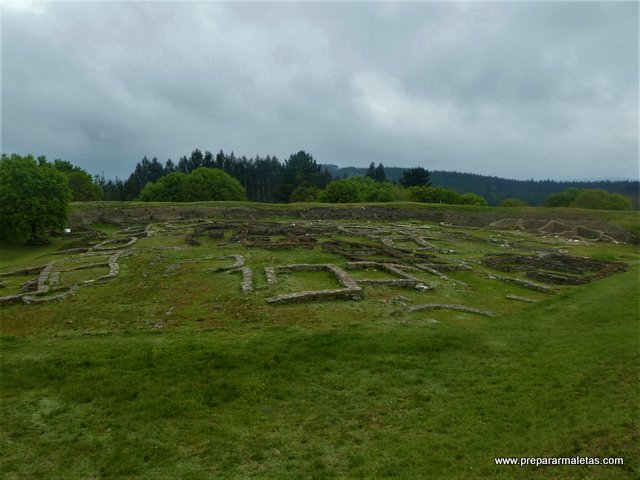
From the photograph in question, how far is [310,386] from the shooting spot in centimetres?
1048

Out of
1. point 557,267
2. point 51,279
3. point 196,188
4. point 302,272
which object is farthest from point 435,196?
point 51,279

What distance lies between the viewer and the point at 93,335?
533 inches

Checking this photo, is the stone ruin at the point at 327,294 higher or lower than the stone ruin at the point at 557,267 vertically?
higher

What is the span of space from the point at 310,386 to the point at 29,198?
127 feet

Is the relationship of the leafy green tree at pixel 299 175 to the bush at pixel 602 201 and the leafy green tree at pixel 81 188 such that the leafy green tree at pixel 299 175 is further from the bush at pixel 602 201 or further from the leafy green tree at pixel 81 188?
the bush at pixel 602 201

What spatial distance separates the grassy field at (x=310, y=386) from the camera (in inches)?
293

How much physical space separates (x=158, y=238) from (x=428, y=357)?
30.6 meters

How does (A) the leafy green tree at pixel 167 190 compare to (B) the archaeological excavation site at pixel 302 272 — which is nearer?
(B) the archaeological excavation site at pixel 302 272


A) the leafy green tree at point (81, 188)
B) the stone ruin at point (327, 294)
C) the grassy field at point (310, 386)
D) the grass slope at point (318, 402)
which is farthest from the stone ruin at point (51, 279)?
the leafy green tree at point (81, 188)

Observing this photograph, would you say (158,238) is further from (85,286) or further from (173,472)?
(173,472)

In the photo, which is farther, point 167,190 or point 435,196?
point 435,196

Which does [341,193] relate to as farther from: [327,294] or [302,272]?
[327,294]

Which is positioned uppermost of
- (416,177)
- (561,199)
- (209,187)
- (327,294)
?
(416,177)

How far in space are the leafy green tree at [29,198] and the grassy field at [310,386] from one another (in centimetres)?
2365
